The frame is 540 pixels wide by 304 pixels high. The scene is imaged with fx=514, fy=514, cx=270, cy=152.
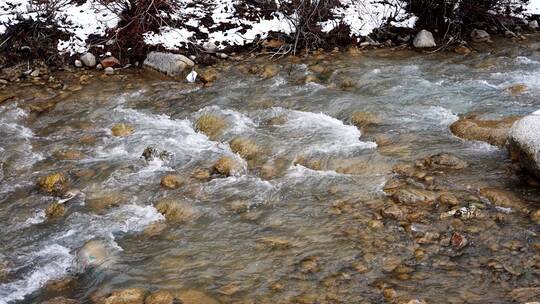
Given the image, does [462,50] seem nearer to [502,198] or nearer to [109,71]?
[502,198]

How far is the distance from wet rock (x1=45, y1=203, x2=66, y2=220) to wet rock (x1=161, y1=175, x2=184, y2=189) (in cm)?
97

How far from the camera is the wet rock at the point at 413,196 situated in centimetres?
449

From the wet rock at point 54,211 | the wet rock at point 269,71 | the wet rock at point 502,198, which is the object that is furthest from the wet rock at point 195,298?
the wet rock at point 269,71

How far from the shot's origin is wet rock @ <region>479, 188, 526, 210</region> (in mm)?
4344

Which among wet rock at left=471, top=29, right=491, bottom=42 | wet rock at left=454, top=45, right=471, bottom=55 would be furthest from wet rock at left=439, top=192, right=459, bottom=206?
wet rock at left=471, top=29, right=491, bottom=42

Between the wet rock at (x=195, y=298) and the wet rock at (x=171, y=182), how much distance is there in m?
1.66

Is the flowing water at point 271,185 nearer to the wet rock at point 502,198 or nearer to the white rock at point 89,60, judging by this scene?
the wet rock at point 502,198

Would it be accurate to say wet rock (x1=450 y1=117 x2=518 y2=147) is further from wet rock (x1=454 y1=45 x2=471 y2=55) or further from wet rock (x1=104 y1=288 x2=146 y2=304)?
wet rock (x1=104 y1=288 x2=146 y2=304)

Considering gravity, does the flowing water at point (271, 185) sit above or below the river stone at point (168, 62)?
below

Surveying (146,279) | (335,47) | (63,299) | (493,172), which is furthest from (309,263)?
(335,47)

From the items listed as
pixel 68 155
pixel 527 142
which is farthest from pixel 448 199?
pixel 68 155

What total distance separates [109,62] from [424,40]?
17.4 feet

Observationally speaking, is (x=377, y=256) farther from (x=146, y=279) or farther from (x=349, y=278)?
(x=146, y=279)

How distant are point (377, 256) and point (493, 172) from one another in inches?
69.3
